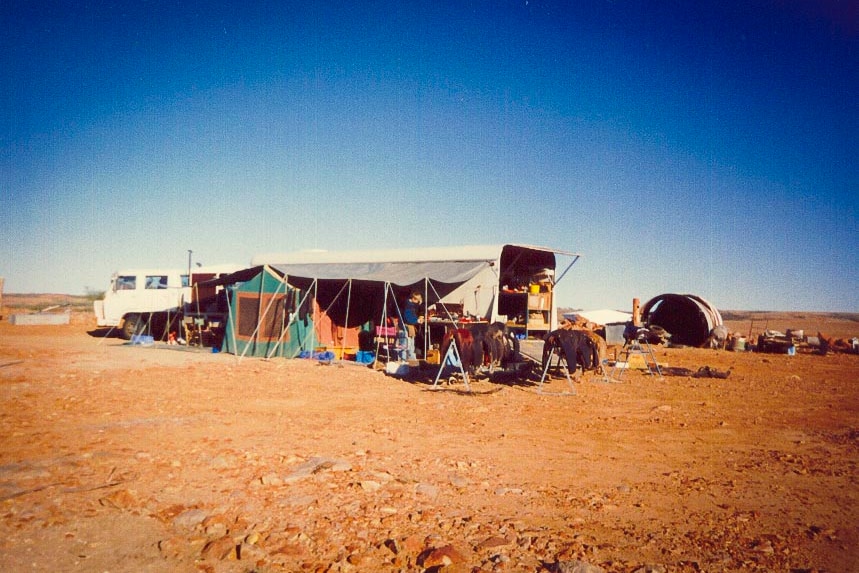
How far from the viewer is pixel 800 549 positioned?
3.81 meters

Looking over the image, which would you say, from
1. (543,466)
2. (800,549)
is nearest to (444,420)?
(543,466)

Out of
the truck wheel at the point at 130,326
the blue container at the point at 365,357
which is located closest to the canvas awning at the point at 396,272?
the blue container at the point at 365,357

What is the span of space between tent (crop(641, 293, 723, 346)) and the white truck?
2045cm

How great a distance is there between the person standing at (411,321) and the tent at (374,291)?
33 centimetres

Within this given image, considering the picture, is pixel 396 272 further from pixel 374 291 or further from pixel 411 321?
pixel 411 321

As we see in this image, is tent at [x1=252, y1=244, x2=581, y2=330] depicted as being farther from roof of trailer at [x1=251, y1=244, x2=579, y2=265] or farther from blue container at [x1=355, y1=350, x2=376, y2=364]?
blue container at [x1=355, y1=350, x2=376, y2=364]

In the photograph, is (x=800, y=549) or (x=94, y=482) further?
(x=94, y=482)

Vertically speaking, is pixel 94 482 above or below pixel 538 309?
below

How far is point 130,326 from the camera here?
20812 millimetres

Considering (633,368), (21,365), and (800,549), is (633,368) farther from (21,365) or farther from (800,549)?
(21,365)

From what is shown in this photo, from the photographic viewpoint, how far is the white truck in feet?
68.8

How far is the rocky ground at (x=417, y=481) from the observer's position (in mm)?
3652

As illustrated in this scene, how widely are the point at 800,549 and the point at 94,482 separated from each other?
5.64 metres

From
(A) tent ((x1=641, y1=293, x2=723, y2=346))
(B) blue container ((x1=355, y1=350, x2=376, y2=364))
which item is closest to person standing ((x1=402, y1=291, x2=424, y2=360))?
(B) blue container ((x1=355, y1=350, x2=376, y2=364))
